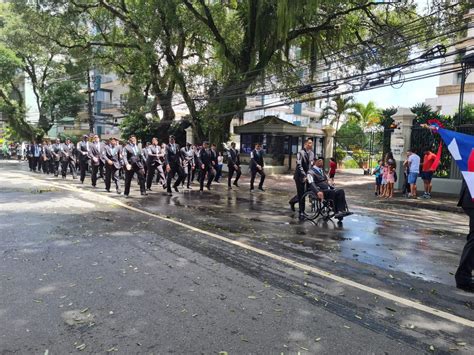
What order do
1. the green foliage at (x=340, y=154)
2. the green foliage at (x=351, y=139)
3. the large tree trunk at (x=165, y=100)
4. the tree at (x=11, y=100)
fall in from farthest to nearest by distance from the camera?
1. the tree at (x=11, y=100)
2. the green foliage at (x=340, y=154)
3. the large tree trunk at (x=165, y=100)
4. the green foliage at (x=351, y=139)

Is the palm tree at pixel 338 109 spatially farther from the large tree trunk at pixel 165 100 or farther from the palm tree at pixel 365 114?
the large tree trunk at pixel 165 100

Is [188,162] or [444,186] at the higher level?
[188,162]

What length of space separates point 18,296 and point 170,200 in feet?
25.5

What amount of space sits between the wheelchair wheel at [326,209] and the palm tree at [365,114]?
25.6 m

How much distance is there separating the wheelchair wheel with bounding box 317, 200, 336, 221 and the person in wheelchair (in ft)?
0.36

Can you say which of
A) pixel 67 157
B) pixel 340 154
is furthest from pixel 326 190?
pixel 340 154

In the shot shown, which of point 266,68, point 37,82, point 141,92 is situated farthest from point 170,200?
point 37,82

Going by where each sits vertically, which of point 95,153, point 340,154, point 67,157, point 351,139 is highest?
point 351,139

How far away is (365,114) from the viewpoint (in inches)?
1353

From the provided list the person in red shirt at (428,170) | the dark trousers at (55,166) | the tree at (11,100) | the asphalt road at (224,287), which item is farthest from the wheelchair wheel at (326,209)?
the tree at (11,100)

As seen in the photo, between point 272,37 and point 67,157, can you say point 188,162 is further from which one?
point 272,37

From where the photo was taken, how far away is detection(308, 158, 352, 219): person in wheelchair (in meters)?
8.86

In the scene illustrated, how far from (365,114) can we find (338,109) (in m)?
3.38

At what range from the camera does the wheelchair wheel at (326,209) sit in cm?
900
